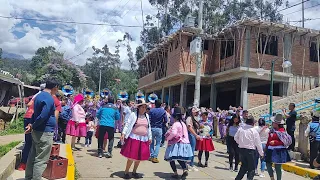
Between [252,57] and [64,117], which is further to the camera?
[252,57]

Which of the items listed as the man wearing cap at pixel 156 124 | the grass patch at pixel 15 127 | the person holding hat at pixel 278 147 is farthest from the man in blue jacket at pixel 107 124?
the grass patch at pixel 15 127

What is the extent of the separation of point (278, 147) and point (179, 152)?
7.38ft

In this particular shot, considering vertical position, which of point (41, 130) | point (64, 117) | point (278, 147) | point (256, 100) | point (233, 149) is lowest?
point (233, 149)

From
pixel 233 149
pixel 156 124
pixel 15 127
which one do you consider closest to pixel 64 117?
pixel 156 124

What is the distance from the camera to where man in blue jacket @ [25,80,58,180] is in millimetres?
4961

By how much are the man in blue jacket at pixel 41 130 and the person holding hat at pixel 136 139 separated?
70.0 inches

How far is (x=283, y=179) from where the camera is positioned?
8.35 metres

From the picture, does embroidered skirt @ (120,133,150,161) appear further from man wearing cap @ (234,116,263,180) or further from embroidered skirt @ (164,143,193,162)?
man wearing cap @ (234,116,263,180)

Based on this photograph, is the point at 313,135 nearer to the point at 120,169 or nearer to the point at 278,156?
the point at 278,156

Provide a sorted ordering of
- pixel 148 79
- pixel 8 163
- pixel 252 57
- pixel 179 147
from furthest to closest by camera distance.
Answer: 1. pixel 148 79
2. pixel 252 57
3. pixel 179 147
4. pixel 8 163

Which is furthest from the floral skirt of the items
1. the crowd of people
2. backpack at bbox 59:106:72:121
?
backpack at bbox 59:106:72:121

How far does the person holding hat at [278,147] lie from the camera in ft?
22.9

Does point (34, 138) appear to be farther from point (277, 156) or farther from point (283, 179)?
point (283, 179)

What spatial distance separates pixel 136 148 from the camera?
6.56 m
